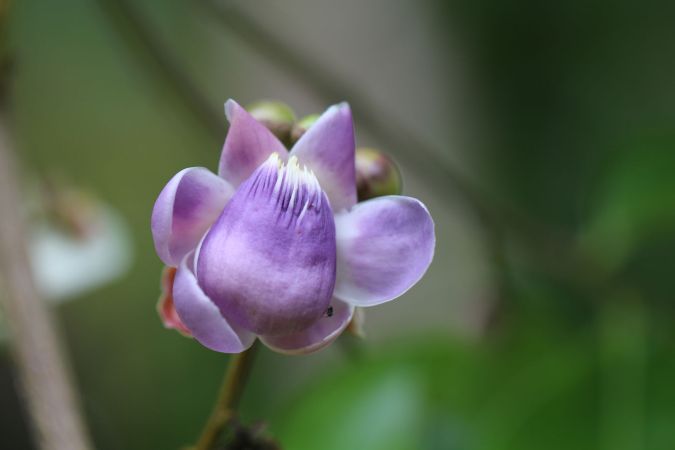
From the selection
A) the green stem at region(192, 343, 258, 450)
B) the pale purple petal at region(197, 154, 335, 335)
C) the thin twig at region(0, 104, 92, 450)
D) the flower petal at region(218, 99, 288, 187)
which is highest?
the flower petal at region(218, 99, 288, 187)

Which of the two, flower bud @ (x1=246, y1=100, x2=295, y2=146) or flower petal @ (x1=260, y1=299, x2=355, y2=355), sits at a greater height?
flower bud @ (x1=246, y1=100, x2=295, y2=146)

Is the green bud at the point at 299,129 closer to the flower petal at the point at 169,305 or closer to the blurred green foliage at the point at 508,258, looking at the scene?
the flower petal at the point at 169,305

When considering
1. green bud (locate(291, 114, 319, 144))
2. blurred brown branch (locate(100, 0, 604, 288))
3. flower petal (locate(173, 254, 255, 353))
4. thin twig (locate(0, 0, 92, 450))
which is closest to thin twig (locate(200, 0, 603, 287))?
blurred brown branch (locate(100, 0, 604, 288))

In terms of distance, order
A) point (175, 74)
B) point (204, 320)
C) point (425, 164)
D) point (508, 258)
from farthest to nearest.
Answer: point (508, 258)
point (425, 164)
point (175, 74)
point (204, 320)

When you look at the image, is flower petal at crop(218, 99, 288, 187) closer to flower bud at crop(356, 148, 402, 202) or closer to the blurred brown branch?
flower bud at crop(356, 148, 402, 202)

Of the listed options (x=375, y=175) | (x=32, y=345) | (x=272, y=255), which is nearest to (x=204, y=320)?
(x=272, y=255)

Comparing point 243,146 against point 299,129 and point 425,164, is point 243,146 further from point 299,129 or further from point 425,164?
point 425,164

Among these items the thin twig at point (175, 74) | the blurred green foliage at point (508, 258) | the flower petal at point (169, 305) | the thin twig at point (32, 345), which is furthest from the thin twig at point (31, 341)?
the blurred green foliage at point (508, 258)
